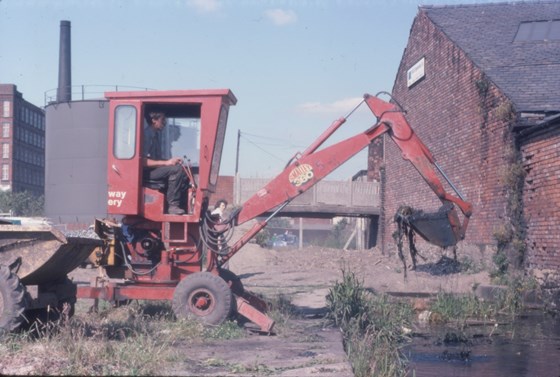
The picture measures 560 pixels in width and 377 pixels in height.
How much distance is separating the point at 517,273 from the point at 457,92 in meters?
6.49

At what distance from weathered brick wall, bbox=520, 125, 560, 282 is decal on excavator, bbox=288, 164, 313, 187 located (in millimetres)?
6472

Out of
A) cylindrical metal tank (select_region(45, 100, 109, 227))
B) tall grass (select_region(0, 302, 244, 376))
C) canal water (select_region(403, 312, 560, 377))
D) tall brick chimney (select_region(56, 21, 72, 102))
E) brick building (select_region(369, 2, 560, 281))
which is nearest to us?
tall grass (select_region(0, 302, 244, 376))

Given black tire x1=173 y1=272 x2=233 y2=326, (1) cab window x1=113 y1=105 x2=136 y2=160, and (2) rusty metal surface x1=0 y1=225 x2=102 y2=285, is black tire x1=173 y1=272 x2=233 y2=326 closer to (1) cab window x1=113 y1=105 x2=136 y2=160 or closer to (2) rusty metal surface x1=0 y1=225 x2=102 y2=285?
(2) rusty metal surface x1=0 y1=225 x2=102 y2=285

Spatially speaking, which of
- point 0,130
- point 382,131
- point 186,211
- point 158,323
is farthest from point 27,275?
point 0,130

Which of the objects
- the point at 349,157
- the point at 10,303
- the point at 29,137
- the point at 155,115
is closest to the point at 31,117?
the point at 29,137

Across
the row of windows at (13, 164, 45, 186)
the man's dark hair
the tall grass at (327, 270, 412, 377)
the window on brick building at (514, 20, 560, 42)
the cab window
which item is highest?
the window on brick building at (514, 20, 560, 42)

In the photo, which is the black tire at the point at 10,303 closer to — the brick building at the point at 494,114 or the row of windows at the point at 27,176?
the brick building at the point at 494,114

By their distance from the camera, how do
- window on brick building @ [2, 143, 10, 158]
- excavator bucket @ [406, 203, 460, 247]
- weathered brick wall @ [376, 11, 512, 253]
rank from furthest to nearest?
window on brick building @ [2, 143, 10, 158], weathered brick wall @ [376, 11, 512, 253], excavator bucket @ [406, 203, 460, 247]

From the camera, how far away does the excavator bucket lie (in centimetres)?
1051

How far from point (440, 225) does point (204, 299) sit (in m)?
3.75

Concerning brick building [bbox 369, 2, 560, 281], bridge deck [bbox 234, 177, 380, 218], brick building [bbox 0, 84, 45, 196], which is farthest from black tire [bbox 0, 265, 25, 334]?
brick building [bbox 0, 84, 45, 196]

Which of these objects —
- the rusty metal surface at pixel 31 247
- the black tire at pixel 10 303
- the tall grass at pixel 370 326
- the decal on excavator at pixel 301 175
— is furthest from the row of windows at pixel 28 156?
the black tire at pixel 10 303

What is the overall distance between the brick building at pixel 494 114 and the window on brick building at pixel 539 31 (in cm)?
3

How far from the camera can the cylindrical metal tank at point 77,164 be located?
3228 cm
